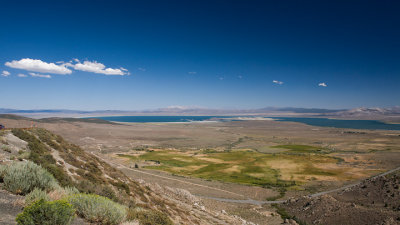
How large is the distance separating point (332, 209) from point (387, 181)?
541 inches

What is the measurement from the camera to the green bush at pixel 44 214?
218 inches

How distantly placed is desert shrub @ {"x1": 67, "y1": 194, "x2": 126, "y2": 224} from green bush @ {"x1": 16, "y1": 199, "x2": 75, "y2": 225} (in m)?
1.82

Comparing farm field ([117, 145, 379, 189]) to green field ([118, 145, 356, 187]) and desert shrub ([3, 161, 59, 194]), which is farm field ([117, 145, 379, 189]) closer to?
green field ([118, 145, 356, 187])

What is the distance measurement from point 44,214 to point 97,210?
95.4 inches

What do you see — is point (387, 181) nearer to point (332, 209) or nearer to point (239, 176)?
point (332, 209)

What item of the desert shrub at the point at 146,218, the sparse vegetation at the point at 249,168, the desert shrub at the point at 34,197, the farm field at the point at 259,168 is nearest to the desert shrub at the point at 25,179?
the desert shrub at the point at 34,197

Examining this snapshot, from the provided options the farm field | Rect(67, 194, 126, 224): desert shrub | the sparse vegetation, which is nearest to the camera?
Rect(67, 194, 126, 224): desert shrub

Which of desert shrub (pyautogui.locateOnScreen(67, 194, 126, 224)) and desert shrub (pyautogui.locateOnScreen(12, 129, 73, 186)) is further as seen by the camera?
desert shrub (pyautogui.locateOnScreen(12, 129, 73, 186))

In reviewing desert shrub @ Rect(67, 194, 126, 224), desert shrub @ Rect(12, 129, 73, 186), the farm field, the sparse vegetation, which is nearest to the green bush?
desert shrub @ Rect(67, 194, 126, 224)

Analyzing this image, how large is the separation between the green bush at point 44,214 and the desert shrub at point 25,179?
12.3 feet

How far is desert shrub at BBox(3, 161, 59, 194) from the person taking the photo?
8.51m

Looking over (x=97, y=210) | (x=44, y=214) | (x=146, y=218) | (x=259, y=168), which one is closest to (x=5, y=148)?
(x=97, y=210)

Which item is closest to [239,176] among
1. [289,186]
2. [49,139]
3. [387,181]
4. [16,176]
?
[289,186]

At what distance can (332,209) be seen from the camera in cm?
2659
